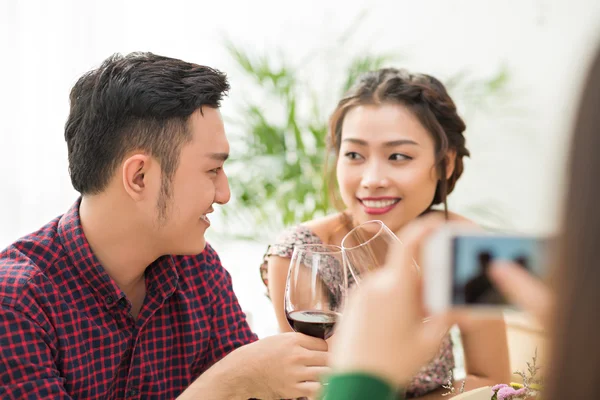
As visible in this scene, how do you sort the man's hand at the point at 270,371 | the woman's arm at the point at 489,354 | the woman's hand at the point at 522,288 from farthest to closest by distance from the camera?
the woman's arm at the point at 489,354
the man's hand at the point at 270,371
the woman's hand at the point at 522,288

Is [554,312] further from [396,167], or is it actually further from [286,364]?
[396,167]

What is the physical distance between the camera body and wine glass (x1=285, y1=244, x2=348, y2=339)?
599 millimetres

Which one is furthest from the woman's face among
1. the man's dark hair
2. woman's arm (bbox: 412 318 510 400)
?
the man's dark hair

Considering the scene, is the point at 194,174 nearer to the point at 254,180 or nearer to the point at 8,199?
the point at 254,180

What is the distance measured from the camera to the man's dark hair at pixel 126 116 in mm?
1640

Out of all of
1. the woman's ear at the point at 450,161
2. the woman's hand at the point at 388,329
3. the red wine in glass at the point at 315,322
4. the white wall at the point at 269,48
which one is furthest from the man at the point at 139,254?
the white wall at the point at 269,48

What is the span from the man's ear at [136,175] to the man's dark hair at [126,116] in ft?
0.10

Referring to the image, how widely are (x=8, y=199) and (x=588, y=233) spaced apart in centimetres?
441

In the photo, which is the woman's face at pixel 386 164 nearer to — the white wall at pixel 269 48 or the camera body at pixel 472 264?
the white wall at pixel 269 48

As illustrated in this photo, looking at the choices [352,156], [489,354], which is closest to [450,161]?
[352,156]

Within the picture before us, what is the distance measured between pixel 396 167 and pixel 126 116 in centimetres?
96

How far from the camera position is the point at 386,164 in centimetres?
227

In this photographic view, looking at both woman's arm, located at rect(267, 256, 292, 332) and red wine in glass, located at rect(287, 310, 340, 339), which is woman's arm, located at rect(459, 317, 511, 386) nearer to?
woman's arm, located at rect(267, 256, 292, 332)

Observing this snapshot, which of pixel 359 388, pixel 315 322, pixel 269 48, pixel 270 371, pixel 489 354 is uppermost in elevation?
pixel 269 48
